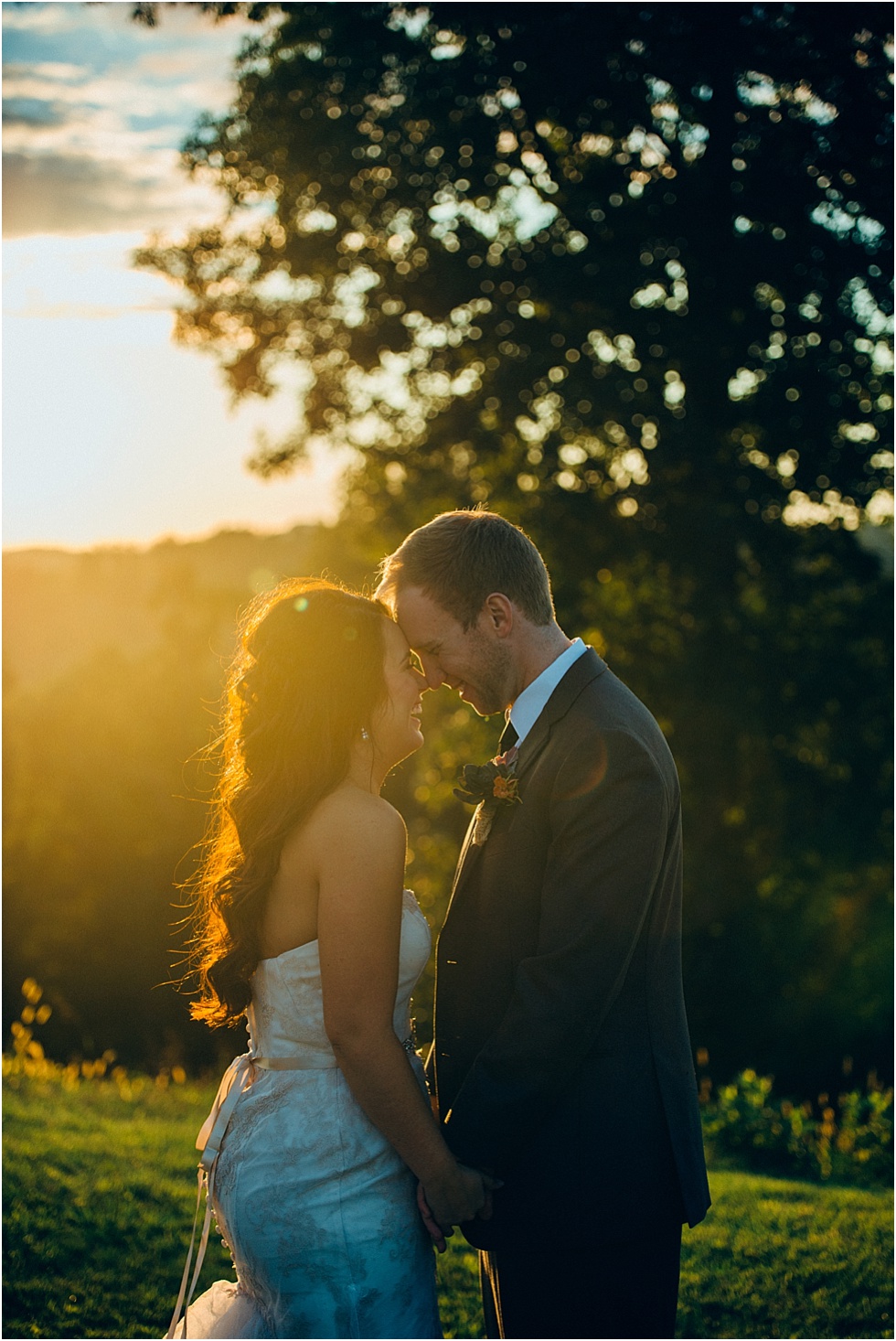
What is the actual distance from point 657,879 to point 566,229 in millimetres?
11888

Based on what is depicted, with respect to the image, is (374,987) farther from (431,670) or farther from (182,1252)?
(182,1252)

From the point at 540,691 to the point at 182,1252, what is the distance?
163 inches

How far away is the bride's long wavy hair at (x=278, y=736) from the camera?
9.80ft

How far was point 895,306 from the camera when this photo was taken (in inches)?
459

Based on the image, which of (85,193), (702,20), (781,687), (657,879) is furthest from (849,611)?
(657,879)

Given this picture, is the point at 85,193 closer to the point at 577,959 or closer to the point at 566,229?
the point at 566,229

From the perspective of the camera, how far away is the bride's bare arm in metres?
2.85

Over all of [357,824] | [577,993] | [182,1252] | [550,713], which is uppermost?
[550,713]

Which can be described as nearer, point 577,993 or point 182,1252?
point 577,993

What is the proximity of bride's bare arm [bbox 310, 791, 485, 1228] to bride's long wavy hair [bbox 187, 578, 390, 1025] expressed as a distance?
0.60 ft

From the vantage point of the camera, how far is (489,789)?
10.1 feet

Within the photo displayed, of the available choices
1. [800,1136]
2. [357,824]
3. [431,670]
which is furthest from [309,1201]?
[800,1136]

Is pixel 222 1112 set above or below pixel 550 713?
below

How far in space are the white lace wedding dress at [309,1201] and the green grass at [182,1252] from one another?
2.13m
